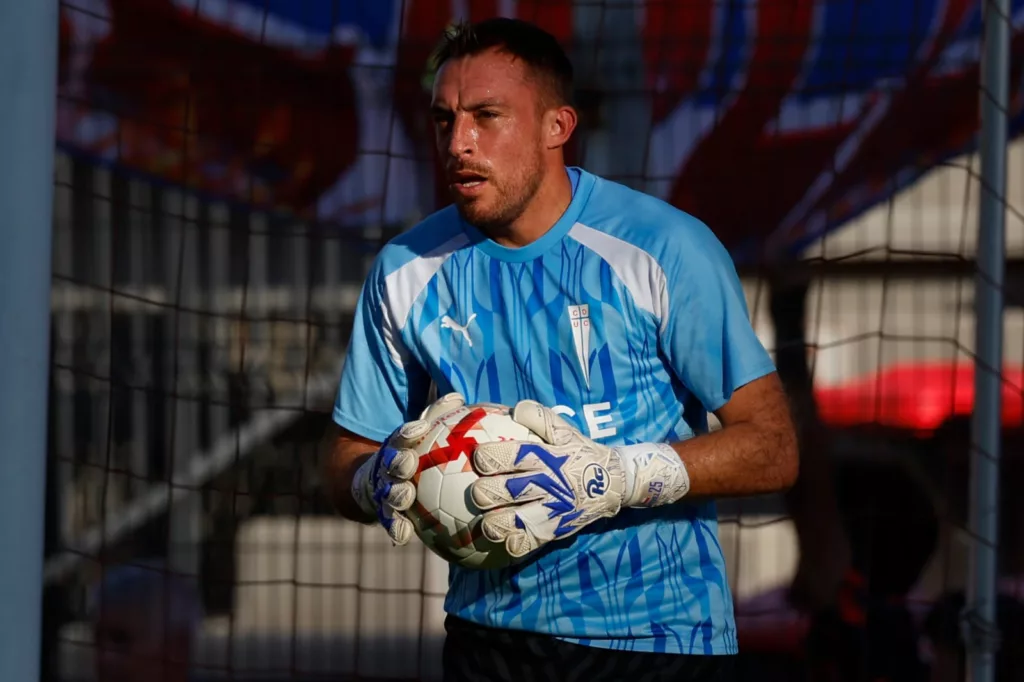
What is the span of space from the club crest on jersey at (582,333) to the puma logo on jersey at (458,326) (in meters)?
0.19

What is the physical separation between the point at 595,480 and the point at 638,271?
40 cm

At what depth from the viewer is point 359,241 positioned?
4871 millimetres

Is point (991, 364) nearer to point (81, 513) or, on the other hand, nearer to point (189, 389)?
point (189, 389)

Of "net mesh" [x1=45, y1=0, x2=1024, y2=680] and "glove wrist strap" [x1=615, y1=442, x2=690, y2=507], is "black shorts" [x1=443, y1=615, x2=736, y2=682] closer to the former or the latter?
"glove wrist strap" [x1=615, y1=442, x2=690, y2=507]

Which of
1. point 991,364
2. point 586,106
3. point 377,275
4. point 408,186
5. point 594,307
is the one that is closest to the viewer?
point 594,307

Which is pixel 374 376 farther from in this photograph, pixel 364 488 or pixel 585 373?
pixel 585 373

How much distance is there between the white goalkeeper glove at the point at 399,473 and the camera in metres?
2.12

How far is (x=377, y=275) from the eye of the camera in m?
2.53

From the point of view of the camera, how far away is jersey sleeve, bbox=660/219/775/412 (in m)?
2.27

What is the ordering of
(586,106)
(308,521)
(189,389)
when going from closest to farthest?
(586,106) < (189,389) < (308,521)

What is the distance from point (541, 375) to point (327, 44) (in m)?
2.83

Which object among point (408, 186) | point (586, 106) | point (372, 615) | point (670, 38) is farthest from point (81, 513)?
point (670, 38)

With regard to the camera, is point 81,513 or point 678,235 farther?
point 81,513

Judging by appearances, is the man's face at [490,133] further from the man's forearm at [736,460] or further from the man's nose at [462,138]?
the man's forearm at [736,460]
